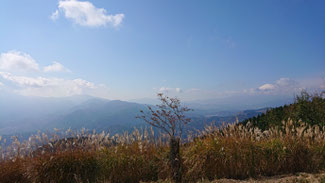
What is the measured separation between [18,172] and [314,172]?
934 cm

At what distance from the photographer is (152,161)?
5.66m

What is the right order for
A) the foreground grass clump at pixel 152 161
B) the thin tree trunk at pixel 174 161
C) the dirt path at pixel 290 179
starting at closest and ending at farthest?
the dirt path at pixel 290 179
the thin tree trunk at pixel 174 161
the foreground grass clump at pixel 152 161

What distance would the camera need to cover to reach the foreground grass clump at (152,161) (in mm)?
5344

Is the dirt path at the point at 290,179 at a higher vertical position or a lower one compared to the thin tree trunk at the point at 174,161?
lower

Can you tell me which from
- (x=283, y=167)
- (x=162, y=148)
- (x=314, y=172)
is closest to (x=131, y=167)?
(x=162, y=148)

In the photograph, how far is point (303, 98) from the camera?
12.9 metres

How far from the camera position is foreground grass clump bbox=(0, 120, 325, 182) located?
5.34 meters

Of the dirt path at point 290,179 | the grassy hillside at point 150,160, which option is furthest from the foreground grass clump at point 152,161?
the dirt path at point 290,179

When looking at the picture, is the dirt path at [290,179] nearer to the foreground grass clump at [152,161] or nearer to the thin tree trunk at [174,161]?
the foreground grass clump at [152,161]

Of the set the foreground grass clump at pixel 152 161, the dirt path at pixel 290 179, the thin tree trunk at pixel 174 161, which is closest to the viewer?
the dirt path at pixel 290 179

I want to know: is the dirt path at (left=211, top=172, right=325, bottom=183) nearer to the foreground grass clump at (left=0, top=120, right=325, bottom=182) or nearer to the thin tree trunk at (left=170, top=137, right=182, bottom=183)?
the foreground grass clump at (left=0, top=120, right=325, bottom=182)

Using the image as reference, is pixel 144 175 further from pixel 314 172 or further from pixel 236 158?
pixel 314 172

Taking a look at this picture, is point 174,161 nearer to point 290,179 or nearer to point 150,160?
point 150,160

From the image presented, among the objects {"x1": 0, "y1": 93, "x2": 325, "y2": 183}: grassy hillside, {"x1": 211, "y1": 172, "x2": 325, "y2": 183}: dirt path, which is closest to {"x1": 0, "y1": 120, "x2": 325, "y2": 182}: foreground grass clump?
{"x1": 0, "y1": 93, "x2": 325, "y2": 183}: grassy hillside
